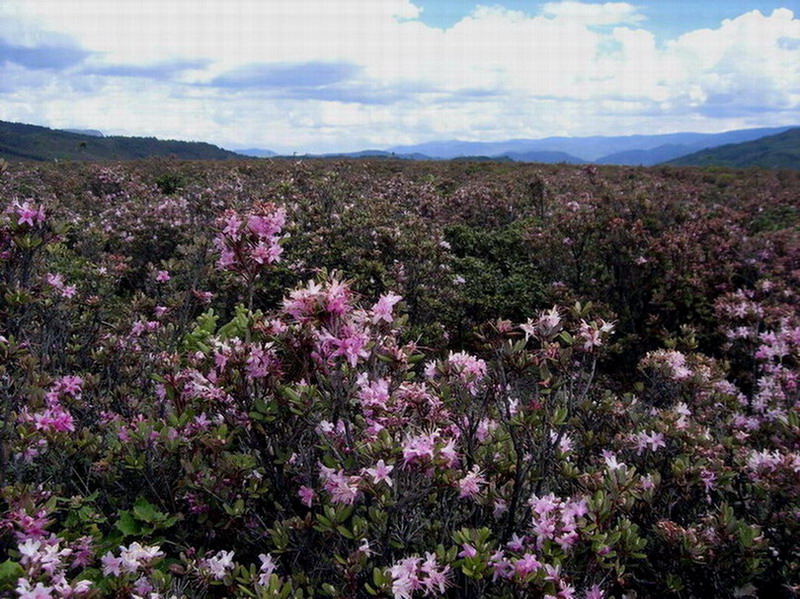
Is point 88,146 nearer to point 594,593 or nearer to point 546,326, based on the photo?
point 546,326

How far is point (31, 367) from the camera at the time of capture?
268 centimetres

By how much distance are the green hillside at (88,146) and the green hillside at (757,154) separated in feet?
322

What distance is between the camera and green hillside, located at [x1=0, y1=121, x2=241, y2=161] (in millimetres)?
59719

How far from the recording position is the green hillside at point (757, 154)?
12369 cm

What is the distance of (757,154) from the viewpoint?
474 ft

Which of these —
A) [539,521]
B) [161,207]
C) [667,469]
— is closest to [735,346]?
[667,469]

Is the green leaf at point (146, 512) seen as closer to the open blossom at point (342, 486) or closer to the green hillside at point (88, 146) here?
the open blossom at point (342, 486)

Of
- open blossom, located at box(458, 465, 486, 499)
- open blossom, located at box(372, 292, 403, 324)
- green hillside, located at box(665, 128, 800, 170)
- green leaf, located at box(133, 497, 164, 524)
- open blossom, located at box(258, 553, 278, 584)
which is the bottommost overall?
green leaf, located at box(133, 497, 164, 524)

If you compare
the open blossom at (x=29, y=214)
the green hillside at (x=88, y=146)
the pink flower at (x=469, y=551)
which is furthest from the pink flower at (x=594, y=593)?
the green hillside at (x=88, y=146)

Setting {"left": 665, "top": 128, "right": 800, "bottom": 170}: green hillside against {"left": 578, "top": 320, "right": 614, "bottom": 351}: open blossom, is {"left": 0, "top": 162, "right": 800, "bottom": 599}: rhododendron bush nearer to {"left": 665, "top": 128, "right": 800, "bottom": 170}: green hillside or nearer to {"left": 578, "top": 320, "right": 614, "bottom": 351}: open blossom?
{"left": 578, "top": 320, "right": 614, "bottom": 351}: open blossom

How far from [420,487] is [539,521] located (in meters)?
0.47

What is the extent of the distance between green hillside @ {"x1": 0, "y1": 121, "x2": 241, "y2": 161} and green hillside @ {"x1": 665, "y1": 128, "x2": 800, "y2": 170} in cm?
9820

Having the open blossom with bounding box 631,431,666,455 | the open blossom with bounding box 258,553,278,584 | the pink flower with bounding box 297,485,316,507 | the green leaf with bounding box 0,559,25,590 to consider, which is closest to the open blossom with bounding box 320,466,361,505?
the pink flower with bounding box 297,485,316,507

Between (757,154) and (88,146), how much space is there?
5925 inches
